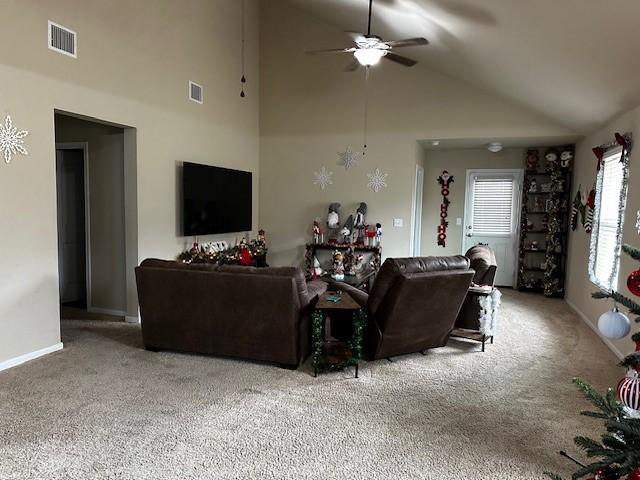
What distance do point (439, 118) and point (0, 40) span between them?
541cm

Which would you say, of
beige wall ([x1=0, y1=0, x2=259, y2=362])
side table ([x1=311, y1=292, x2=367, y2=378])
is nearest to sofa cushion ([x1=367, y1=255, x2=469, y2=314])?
side table ([x1=311, y1=292, x2=367, y2=378])

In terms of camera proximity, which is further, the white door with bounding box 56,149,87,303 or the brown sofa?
the white door with bounding box 56,149,87,303

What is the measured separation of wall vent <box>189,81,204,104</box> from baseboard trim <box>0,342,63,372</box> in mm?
3384

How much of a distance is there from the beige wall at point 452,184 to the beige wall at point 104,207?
5157mm

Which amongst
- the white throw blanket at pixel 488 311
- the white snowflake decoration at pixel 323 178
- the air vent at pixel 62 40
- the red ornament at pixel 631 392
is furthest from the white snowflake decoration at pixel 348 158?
the red ornament at pixel 631 392

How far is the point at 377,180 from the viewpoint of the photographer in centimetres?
706

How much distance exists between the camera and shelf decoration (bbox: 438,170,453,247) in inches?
316

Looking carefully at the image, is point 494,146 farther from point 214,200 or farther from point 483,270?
point 214,200

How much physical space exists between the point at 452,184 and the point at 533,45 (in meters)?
4.04

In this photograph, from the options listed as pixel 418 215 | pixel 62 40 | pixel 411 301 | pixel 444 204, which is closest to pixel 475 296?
pixel 411 301

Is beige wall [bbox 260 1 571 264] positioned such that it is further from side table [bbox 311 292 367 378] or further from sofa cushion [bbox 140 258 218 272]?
sofa cushion [bbox 140 258 218 272]

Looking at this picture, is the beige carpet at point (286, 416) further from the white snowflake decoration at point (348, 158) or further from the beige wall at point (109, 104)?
the white snowflake decoration at point (348, 158)

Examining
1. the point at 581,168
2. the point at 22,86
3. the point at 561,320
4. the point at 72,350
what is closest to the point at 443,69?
the point at 581,168

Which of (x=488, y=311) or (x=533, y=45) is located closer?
(x=533, y=45)
